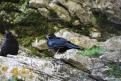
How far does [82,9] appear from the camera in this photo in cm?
1377

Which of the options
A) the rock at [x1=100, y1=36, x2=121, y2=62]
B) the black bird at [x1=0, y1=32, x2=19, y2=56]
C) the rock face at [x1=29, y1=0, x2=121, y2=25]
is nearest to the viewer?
the rock at [x1=100, y1=36, x2=121, y2=62]

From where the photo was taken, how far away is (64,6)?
45.9ft

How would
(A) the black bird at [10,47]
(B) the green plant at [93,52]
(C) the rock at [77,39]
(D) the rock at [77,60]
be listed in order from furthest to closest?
(C) the rock at [77,39]
(A) the black bird at [10,47]
(B) the green plant at [93,52]
(D) the rock at [77,60]

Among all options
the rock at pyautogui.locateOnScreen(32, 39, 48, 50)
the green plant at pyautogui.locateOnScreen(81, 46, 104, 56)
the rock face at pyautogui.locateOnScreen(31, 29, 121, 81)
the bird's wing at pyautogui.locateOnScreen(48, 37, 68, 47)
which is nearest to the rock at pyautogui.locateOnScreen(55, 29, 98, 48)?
the rock at pyautogui.locateOnScreen(32, 39, 48, 50)

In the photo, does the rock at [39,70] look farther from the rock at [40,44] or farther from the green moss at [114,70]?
the rock at [40,44]

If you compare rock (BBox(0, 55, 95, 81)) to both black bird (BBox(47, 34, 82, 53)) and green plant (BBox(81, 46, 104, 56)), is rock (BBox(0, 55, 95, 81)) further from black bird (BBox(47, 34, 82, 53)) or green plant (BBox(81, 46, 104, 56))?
black bird (BBox(47, 34, 82, 53))

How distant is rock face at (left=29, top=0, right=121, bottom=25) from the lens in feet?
44.1

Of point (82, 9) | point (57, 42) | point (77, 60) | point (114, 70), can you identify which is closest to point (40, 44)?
point (57, 42)

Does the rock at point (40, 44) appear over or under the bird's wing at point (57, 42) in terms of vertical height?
under

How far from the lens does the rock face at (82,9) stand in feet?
44.1

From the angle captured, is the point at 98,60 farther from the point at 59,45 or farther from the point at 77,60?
the point at 59,45

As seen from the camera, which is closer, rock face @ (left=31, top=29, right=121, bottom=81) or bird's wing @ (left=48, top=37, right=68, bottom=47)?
rock face @ (left=31, top=29, right=121, bottom=81)

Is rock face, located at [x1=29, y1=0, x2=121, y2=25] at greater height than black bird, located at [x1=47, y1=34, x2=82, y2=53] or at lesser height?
greater

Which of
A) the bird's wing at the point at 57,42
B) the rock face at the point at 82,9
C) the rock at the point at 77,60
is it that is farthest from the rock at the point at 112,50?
the rock face at the point at 82,9
